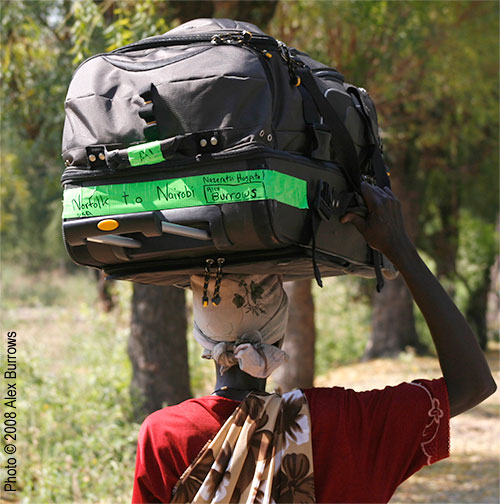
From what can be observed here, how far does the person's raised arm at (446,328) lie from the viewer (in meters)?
2.05

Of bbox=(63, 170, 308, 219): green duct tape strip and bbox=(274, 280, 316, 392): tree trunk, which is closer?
bbox=(63, 170, 308, 219): green duct tape strip

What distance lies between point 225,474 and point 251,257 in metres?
0.59

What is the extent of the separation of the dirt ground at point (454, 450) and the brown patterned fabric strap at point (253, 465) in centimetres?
479

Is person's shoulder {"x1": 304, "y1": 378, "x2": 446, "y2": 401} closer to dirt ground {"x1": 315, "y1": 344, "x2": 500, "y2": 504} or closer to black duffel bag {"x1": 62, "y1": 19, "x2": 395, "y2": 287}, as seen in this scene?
black duffel bag {"x1": 62, "y1": 19, "x2": 395, "y2": 287}

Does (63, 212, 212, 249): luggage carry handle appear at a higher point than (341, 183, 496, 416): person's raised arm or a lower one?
higher

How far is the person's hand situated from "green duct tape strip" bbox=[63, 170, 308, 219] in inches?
8.1

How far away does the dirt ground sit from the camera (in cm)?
675

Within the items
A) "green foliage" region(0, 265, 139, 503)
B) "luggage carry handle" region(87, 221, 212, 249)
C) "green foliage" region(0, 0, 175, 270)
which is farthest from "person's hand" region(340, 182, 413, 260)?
"green foliage" region(0, 265, 139, 503)

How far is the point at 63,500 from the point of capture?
4863 mm

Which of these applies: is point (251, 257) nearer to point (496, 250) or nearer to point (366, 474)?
point (366, 474)

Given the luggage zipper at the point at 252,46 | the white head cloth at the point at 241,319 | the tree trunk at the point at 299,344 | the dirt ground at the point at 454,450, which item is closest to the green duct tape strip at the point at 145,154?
the luggage zipper at the point at 252,46

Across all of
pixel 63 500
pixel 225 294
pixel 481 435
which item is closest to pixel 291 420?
pixel 225 294

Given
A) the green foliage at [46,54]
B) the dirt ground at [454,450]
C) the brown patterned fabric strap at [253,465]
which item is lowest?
the dirt ground at [454,450]

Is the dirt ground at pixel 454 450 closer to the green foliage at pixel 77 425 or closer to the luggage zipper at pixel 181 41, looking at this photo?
the green foliage at pixel 77 425
